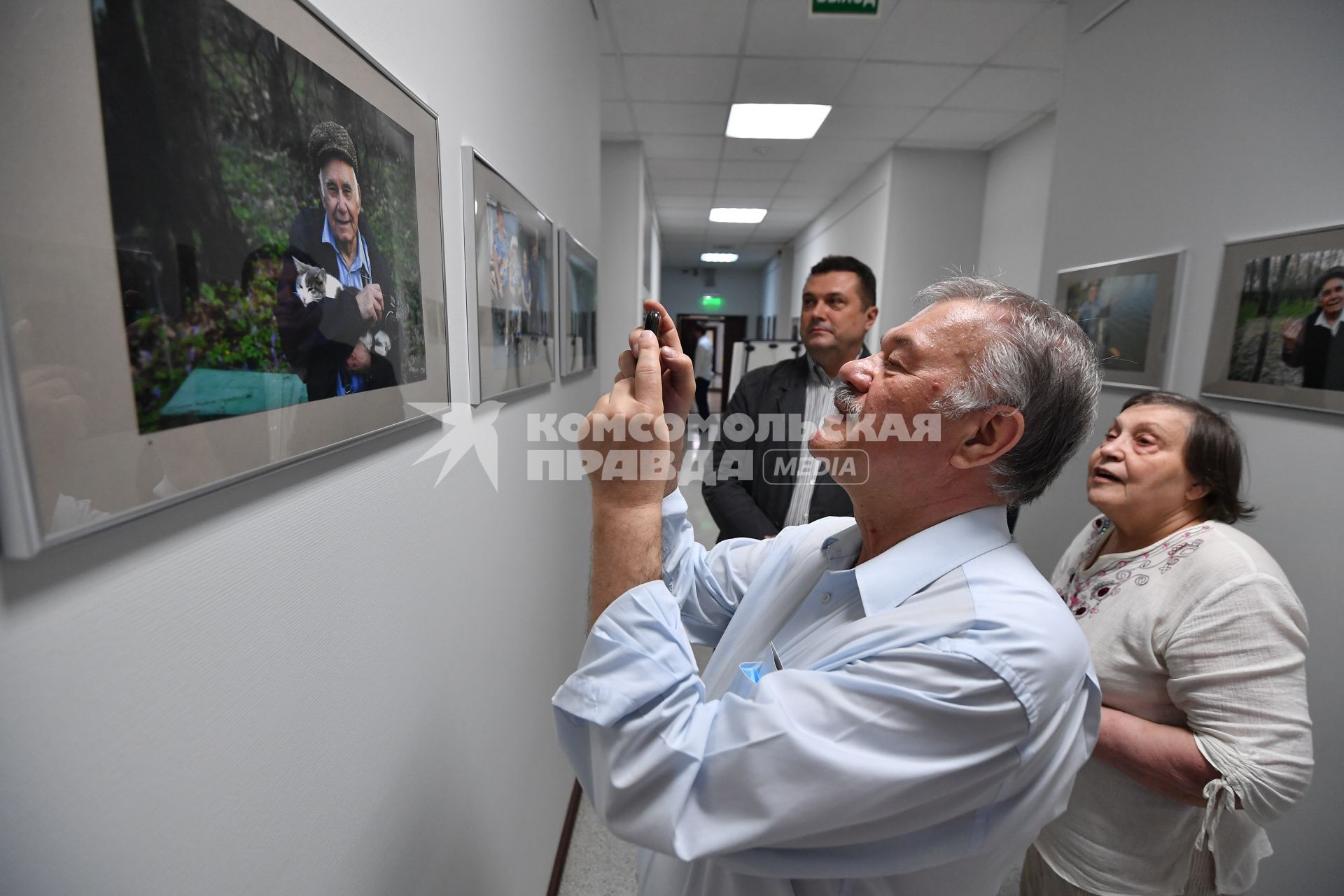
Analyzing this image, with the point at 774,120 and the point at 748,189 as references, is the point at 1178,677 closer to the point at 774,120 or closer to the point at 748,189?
the point at 774,120

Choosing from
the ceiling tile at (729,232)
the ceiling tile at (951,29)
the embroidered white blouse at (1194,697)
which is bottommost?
the embroidered white blouse at (1194,697)

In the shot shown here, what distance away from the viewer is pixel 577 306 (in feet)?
7.97

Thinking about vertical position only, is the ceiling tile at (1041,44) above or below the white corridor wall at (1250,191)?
above

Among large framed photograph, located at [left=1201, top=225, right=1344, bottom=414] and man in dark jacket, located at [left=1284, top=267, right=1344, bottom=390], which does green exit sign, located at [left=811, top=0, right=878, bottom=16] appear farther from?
man in dark jacket, located at [left=1284, top=267, right=1344, bottom=390]

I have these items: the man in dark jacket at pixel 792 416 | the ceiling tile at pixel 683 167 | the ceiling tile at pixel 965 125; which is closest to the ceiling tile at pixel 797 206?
the ceiling tile at pixel 683 167

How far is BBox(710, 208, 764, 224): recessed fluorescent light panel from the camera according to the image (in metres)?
7.86

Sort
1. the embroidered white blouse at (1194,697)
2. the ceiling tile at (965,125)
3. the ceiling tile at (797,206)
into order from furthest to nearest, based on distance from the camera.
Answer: the ceiling tile at (797,206), the ceiling tile at (965,125), the embroidered white blouse at (1194,697)

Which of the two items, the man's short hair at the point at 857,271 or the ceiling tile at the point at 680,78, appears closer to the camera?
the man's short hair at the point at 857,271

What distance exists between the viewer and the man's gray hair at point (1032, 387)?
0.85m

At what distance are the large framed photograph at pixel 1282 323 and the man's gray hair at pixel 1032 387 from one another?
4.14ft

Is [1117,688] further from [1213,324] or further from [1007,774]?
[1213,324]

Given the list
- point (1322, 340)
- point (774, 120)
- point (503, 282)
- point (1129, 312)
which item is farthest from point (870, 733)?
point (774, 120)

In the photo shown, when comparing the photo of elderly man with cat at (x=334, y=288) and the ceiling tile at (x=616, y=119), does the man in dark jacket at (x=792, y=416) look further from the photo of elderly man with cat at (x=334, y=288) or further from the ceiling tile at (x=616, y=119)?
the ceiling tile at (x=616, y=119)

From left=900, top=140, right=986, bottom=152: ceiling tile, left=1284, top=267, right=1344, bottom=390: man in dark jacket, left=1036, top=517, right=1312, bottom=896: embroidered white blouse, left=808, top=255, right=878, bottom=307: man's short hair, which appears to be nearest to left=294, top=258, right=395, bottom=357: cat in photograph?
left=1036, top=517, right=1312, bottom=896: embroidered white blouse
